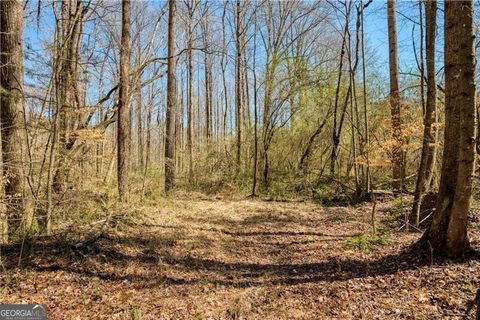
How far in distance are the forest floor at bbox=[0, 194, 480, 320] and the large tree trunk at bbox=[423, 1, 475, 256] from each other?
0.31m

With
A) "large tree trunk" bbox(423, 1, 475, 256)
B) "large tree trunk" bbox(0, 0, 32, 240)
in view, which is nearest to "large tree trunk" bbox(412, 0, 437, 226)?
"large tree trunk" bbox(423, 1, 475, 256)

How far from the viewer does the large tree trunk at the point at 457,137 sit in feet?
11.4

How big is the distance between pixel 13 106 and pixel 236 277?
4.05 m

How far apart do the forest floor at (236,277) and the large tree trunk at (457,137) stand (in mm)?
307

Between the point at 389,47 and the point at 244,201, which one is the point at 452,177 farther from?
the point at 389,47

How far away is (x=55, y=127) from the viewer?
14.8 feet

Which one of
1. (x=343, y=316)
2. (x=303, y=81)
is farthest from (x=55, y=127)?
(x=303, y=81)

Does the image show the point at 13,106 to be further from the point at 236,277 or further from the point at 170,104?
the point at 170,104

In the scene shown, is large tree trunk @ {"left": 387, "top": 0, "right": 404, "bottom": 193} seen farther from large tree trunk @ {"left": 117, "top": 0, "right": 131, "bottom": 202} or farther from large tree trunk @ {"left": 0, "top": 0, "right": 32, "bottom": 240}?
large tree trunk @ {"left": 0, "top": 0, "right": 32, "bottom": 240}

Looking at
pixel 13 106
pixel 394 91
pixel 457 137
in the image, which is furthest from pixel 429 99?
pixel 13 106

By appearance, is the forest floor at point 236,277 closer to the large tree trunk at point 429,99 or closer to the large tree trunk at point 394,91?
the large tree trunk at point 429,99

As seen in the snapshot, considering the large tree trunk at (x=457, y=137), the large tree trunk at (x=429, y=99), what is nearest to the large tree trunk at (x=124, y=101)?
the large tree trunk at (x=429, y=99)

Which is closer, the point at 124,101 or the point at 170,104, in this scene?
the point at 124,101

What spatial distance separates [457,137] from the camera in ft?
12.4
